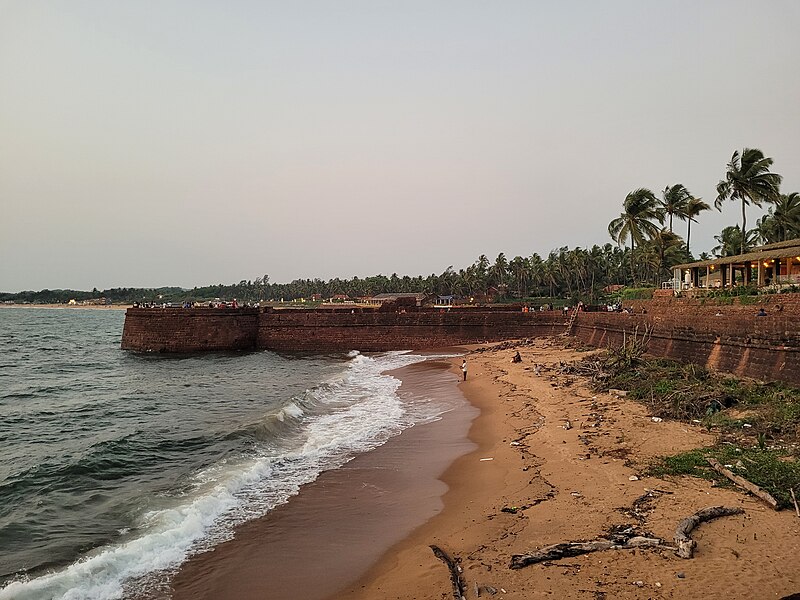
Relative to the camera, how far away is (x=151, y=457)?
556 inches

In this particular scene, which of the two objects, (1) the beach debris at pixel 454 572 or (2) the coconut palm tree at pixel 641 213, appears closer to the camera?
(1) the beach debris at pixel 454 572

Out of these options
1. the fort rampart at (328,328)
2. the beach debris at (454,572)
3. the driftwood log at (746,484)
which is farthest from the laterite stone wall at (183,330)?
the driftwood log at (746,484)

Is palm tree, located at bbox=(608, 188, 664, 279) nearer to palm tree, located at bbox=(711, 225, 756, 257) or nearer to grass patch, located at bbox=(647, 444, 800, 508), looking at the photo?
palm tree, located at bbox=(711, 225, 756, 257)

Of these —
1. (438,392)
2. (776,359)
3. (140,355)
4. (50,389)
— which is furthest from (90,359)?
(776,359)

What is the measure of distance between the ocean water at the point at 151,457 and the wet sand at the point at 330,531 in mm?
487

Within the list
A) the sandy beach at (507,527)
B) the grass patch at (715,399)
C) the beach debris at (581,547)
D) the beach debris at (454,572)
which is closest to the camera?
the sandy beach at (507,527)

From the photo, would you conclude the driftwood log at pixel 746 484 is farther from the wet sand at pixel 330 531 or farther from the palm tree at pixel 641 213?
the palm tree at pixel 641 213

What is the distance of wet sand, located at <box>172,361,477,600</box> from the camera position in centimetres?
745

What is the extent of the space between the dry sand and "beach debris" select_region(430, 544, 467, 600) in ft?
0.34

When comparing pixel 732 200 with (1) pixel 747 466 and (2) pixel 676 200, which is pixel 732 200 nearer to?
(2) pixel 676 200

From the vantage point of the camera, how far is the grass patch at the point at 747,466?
8.03 m

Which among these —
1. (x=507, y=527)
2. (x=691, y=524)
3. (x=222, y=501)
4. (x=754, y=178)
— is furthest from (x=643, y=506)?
(x=754, y=178)

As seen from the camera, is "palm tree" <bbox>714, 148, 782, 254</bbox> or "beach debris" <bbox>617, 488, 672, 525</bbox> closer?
"beach debris" <bbox>617, 488, 672, 525</bbox>

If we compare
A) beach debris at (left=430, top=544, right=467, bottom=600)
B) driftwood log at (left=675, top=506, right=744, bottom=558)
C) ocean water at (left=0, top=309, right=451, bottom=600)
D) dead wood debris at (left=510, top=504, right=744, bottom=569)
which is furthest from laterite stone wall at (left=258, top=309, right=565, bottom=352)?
dead wood debris at (left=510, top=504, right=744, bottom=569)
